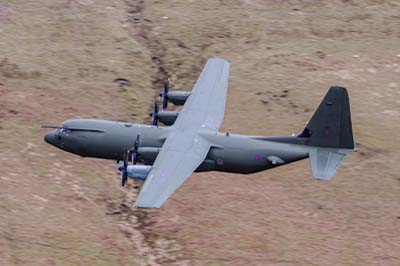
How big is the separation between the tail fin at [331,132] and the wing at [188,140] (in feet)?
21.1

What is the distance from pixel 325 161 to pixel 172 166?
371 inches

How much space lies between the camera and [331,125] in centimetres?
5181

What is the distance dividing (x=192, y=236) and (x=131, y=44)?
105ft

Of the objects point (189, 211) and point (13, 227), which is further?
point (189, 211)

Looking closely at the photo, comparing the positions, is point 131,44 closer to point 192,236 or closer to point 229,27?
point 229,27

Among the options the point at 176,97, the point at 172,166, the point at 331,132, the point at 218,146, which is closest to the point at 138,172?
the point at 172,166

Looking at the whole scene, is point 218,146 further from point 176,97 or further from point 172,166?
point 176,97

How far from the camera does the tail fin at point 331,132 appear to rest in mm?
50969

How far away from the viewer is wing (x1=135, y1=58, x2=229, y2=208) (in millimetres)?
45188

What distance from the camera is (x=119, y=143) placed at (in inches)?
2080

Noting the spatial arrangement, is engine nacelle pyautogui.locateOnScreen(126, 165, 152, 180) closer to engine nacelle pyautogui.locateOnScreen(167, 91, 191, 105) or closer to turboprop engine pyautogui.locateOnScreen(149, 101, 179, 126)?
turboprop engine pyautogui.locateOnScreen(149, 101, 179, 126)

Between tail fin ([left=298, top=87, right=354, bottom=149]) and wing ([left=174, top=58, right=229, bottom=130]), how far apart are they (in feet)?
21.3

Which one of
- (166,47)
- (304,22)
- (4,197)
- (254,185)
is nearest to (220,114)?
(254,185)

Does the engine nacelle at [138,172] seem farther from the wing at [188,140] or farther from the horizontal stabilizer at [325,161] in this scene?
the horizontal stabilizer at [325,161]
